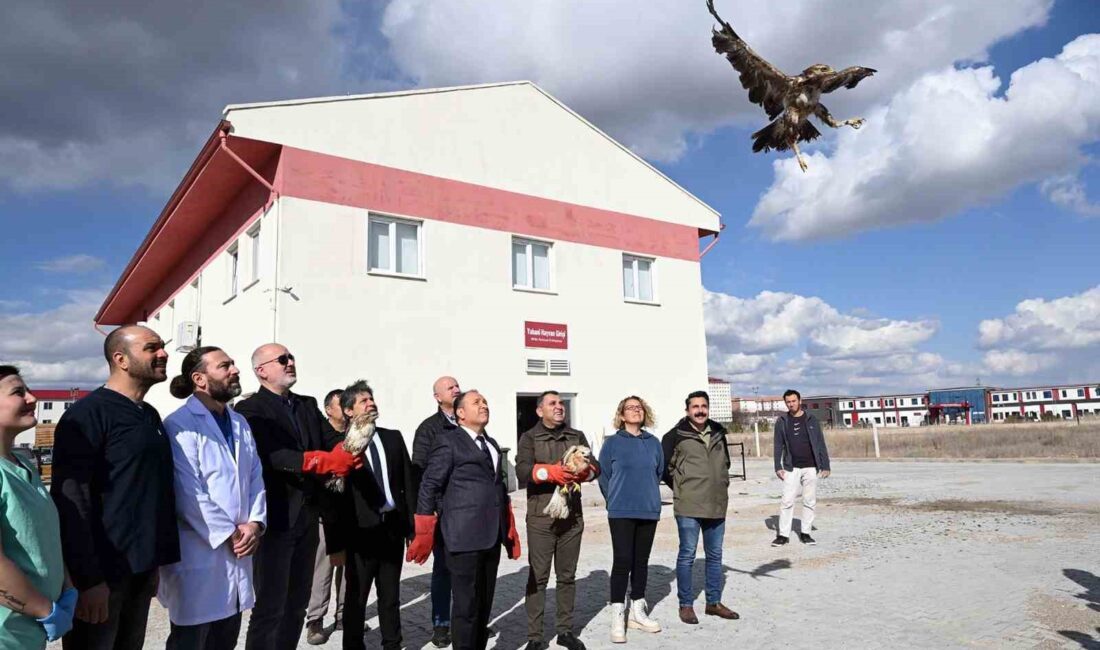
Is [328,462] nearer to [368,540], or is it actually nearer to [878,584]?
[368,540]

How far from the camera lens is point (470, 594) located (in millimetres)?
4316

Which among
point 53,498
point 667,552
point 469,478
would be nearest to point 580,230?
point 667,552

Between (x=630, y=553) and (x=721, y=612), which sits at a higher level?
(x=630, y=553)

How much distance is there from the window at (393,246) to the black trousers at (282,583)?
10.0m

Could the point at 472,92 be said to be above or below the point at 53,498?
above

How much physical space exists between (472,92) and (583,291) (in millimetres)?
5077

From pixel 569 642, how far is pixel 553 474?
1.18 m

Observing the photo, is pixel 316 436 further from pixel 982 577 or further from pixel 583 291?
pixel 583 291

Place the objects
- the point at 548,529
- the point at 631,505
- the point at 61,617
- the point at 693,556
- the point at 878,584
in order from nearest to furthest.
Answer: the point at 61,617 < the point at 548,529 < the point at 631,505 < the point at 693,556 < the point at 878,584

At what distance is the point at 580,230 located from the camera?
1683 centimetres

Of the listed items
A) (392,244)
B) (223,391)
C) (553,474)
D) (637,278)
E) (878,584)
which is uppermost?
(392,244)

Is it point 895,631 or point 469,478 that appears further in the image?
point 895,631

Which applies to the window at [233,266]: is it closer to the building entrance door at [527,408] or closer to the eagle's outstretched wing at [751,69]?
the building entrance door at [527,408]

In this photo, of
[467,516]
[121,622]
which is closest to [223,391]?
[121,622]
